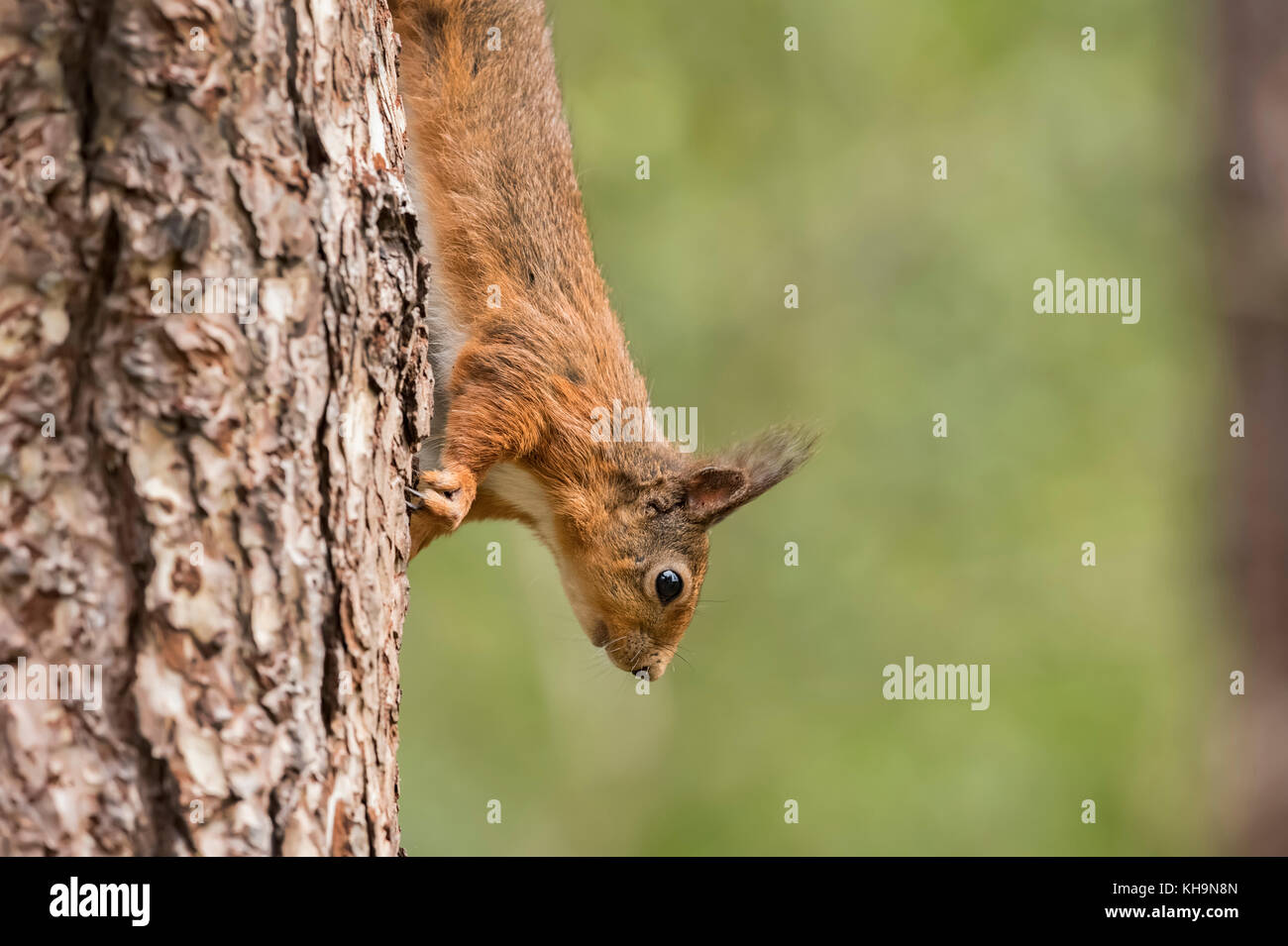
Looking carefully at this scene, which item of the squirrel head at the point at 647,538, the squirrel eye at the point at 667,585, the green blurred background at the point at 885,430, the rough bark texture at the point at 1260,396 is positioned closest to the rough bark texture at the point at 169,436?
the squirrel head at the point at 647,538

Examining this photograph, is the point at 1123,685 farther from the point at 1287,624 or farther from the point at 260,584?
the point at 260,584

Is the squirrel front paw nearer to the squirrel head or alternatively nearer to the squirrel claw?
the squirrel claw

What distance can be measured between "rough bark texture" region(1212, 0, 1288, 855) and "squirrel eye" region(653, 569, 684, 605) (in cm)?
298

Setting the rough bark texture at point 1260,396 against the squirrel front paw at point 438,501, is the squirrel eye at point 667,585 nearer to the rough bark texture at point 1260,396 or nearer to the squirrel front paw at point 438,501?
the squirrel front paw at point 438,501

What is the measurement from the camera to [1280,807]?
5781 millimetres

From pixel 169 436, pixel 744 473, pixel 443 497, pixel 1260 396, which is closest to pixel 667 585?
pixel 744 473

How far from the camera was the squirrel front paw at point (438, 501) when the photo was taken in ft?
11.4

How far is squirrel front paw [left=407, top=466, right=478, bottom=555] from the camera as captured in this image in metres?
3.47

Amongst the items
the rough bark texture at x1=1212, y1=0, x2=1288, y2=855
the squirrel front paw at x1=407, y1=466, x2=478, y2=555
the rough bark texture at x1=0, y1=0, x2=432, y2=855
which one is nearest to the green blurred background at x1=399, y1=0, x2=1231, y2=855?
the rough bark texture at x1=1212, y1=0, x2=1288, y2=855

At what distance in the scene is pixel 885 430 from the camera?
10547mm

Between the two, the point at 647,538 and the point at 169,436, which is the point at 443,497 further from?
the point at 169,436

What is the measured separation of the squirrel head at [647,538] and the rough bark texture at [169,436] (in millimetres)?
2176

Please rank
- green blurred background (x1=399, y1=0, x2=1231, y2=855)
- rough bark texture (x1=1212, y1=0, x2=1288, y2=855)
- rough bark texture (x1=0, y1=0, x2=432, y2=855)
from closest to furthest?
rough bark texture (x1=0, y1=0, x2=432, y2=855)
rough bark texture (x1=1212, y1=0, x2=1288, y2=855)
green blurred background (x1=399, y1=0, x2=1231, y2=855)
